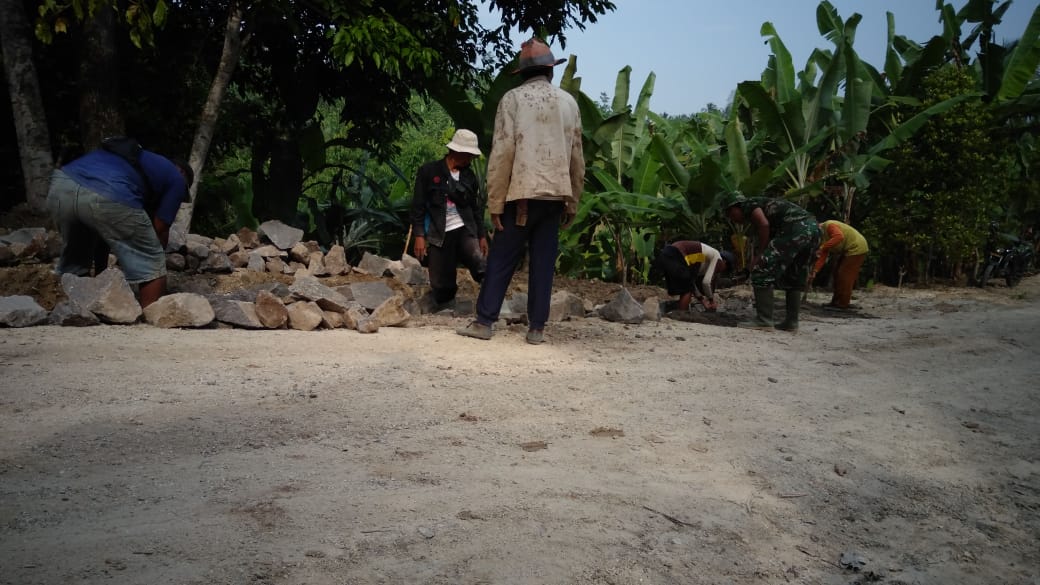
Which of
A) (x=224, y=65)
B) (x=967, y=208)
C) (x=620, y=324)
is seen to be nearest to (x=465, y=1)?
(x=224, y=65)

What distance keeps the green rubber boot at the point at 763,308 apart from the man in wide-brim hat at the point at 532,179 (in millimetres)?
2594

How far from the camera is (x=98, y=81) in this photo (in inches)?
331

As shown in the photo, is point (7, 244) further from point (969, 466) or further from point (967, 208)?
point (967, 208)

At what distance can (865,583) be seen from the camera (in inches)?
97.6

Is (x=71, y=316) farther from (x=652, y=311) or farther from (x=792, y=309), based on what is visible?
(x=792, y=309)

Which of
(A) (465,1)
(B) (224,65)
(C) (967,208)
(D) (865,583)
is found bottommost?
(D) (865,583)

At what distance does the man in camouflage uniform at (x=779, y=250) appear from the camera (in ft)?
23.3

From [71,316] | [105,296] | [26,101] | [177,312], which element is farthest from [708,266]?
[26,101]

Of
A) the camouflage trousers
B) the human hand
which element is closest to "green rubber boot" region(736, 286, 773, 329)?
the camouflage trousers

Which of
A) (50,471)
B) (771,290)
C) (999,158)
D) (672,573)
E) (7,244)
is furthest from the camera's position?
(999,158)

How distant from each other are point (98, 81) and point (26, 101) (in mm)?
742

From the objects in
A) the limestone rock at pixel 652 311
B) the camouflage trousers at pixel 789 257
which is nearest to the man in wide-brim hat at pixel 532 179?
the limestone rock at pixel 652 311

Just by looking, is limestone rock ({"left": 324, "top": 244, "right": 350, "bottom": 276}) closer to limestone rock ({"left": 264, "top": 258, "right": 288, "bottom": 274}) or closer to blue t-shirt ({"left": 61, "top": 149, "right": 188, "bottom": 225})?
limestone rock ({"left": 264, "top": 258, "right": 288, "bottom": 274})

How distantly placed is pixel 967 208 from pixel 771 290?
15.9 ft
